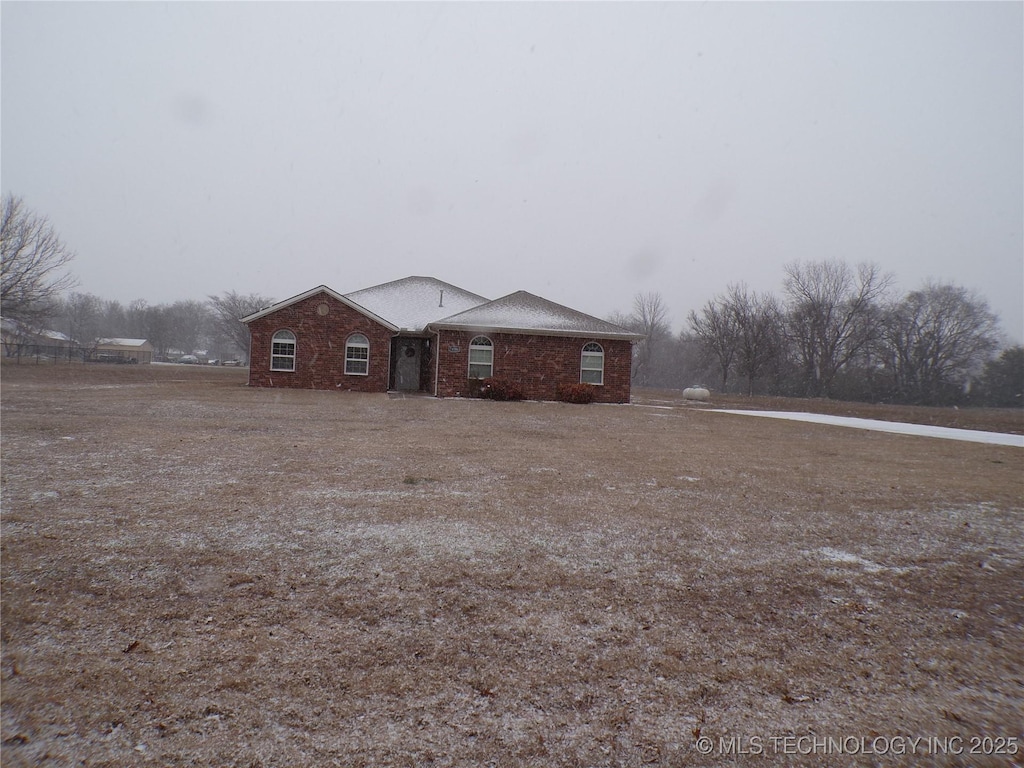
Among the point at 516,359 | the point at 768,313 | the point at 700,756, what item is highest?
the point at 768,313

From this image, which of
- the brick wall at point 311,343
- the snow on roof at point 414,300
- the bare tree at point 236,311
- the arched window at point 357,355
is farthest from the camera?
the bare tree at point 236,311

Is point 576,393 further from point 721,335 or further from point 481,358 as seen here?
point 721,335

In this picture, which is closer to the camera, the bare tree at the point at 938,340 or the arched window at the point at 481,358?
the arched window at the point at 481,358

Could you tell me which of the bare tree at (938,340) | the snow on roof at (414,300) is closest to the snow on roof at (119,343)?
the snow on roof at (414,300)

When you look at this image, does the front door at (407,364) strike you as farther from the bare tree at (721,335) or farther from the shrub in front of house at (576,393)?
the bare tree at (721,335)

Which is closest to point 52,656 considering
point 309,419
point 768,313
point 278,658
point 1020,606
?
point 278,658

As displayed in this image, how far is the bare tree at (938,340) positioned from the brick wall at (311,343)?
39.4 metres

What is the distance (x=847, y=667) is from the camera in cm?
260

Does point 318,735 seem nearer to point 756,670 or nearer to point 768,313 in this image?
point 756,670

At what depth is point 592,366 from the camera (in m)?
21.4

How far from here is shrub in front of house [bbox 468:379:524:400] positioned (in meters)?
19.9

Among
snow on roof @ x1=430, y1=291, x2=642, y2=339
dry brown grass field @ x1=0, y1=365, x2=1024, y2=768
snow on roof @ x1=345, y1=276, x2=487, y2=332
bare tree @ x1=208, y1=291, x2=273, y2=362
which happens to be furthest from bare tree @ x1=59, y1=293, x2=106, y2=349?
dry brown grass field @ x1=0, y1=365, x2=1024, y2=768

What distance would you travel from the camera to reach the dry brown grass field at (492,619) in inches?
81.0

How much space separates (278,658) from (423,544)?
154 centimetres
